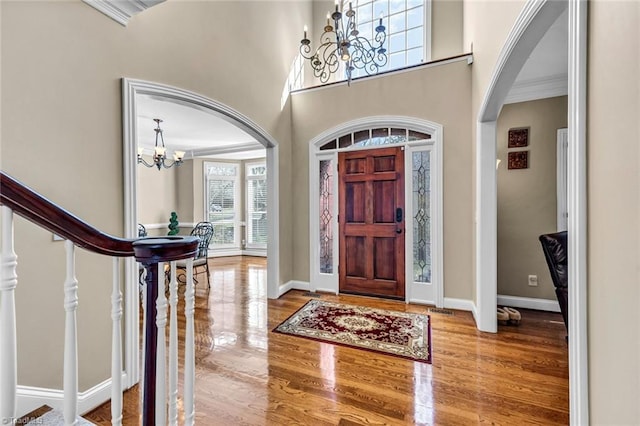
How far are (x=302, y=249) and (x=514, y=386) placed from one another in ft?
9.61

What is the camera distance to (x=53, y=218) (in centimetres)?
81

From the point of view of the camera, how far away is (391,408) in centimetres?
181

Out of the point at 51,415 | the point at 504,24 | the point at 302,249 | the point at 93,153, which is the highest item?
the point at 504,24

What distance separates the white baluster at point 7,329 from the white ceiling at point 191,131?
248 centimetres

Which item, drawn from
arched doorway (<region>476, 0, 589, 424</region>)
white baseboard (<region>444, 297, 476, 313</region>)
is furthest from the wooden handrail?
white baseboard (<region>444, 297, 476, 313</region>)

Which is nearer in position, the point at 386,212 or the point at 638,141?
the point at 638,141

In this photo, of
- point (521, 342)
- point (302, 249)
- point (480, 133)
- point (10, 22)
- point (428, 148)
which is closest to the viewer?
point (10, 22)

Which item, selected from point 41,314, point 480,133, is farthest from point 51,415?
point 480,133

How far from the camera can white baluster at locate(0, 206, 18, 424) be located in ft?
2.35

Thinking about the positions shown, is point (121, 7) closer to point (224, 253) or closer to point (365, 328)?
point (365, 328)

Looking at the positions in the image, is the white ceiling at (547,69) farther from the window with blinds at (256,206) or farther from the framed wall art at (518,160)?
the window with blinds at (256,206)

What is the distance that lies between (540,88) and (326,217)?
3.10 m

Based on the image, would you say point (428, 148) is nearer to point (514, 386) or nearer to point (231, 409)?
point (514, 386)

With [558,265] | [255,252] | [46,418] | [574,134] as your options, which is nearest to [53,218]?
[46,418]
